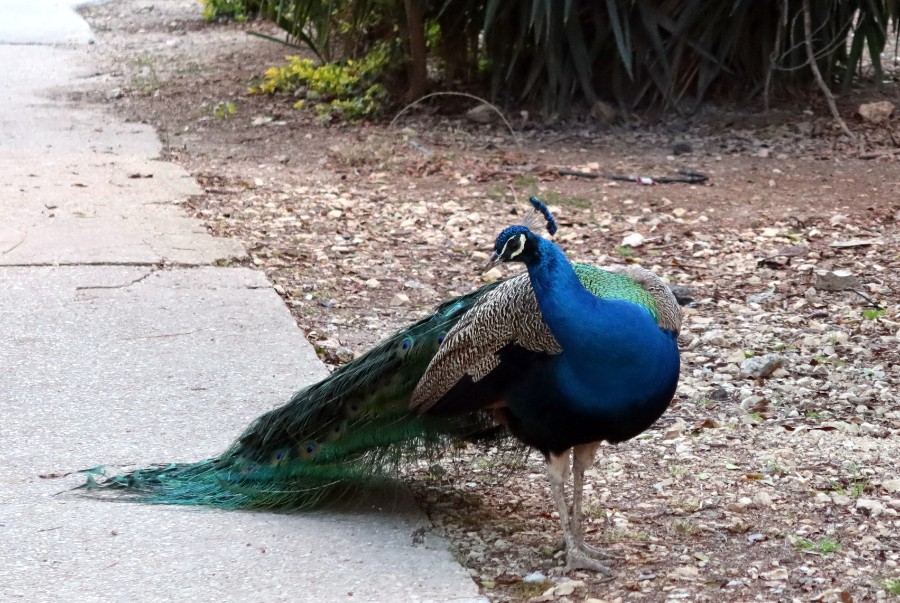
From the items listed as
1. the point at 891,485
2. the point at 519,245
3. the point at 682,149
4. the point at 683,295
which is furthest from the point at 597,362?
the point at 682,149

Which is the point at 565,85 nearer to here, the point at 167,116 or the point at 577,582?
the point at 167,116

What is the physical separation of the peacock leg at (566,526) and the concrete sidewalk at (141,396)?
0.29 metres

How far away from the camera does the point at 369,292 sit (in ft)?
17.8

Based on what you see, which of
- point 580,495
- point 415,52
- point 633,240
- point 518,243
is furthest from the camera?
point 415,52

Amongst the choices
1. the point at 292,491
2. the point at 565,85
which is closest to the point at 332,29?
the point at 565,85

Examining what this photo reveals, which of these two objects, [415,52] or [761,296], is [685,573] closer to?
[761,296]

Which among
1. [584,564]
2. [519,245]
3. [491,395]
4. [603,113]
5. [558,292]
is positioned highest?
[519,245]

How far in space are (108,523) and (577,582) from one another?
1310 mm

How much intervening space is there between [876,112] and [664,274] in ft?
10.6

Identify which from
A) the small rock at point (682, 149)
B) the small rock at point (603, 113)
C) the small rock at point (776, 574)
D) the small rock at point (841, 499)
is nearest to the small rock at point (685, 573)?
the small rock at point (776, 574)

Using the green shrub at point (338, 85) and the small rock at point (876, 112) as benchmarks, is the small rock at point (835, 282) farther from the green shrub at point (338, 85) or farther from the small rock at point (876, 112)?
the green shrub at point (338, 85)

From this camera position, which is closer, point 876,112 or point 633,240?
point 633,240

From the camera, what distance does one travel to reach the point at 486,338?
9.97 feet

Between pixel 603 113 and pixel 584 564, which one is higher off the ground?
pixel 603 113
